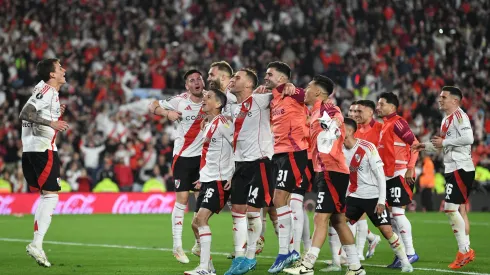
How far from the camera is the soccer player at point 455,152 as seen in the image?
12656 mm

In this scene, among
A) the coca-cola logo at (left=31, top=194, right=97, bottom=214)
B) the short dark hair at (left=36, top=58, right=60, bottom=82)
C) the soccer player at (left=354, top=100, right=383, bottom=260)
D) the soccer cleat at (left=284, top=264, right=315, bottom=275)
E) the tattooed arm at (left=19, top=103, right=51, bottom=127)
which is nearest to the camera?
the soccer cleat at (left=284, top=264, right=315, bottom=275)

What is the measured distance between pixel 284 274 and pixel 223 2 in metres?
25.4

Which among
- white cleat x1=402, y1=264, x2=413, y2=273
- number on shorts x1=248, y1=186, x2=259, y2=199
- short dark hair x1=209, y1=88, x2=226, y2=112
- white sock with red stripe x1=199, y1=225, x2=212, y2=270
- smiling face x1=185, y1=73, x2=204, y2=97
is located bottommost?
white cleat x1=402, y1=264, x2=413, y2=273

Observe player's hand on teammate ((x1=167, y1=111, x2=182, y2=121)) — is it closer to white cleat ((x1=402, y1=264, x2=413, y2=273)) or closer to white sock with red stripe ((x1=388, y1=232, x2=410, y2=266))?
white sock with red stripe ((x1=388, y1=232, x2=410, y2=266))

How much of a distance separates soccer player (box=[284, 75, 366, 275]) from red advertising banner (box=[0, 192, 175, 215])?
1501 centimetres

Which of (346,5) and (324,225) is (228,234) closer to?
(324,225)

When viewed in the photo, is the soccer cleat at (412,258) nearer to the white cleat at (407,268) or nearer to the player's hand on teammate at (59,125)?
the white cleat at (407,268)

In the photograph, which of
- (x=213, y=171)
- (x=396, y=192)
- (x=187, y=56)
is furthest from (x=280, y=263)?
(x=187, y=56)

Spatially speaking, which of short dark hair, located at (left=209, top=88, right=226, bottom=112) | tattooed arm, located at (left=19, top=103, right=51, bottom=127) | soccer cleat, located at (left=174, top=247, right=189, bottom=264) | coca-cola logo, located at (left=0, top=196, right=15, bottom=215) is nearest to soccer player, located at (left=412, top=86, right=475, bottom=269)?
short dark hair, located at (left=209, top=88, right=226, bottom=112)

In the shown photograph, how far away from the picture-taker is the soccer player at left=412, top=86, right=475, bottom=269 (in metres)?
12.7

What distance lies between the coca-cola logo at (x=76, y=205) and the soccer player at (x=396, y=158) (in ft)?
44.2

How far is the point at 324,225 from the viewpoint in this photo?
10.6 metres

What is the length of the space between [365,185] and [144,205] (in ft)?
49.5

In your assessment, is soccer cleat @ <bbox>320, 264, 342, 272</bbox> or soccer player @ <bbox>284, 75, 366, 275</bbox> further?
soccer cleat @ <bbox>320, 264, 342, 272</bbox>
